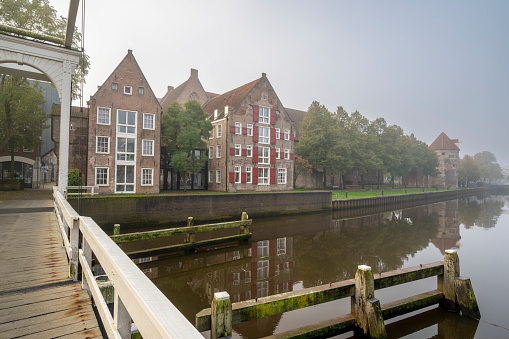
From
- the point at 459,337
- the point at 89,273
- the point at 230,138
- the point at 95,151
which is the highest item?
the point at 230,138

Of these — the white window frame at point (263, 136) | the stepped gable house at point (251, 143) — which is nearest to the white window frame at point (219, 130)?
the stepped gable house at point (251, 143)

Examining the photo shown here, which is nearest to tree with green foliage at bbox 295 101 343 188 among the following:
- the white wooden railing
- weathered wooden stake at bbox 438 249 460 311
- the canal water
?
the canal water

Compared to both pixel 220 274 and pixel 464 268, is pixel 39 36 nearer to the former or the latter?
pixel 220 274

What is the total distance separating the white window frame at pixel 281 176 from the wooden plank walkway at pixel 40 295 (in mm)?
27670

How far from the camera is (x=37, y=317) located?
2.75 metres

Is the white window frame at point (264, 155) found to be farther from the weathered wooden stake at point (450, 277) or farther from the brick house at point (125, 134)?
the weathered wooden stake at point (450, 277)

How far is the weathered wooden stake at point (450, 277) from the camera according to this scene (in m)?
7.16

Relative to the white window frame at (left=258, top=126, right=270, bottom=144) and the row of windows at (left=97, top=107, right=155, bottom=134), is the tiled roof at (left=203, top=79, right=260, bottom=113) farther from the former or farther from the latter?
the row of windows at (left=97, top=107, right=155, bottom=134)

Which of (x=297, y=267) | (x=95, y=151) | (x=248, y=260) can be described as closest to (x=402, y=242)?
(x=297, y=267)

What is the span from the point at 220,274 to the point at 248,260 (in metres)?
1.95

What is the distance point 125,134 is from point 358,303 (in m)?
23.2

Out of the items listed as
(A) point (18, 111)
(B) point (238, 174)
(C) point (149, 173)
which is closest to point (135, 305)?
(C) point (149, 173)

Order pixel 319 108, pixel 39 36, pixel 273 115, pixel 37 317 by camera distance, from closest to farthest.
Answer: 1. pixel 37 317
2. pixel 39 36
3. pixel 273 115
4. pixel 319 108

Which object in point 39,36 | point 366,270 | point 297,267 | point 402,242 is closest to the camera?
point 366,270
